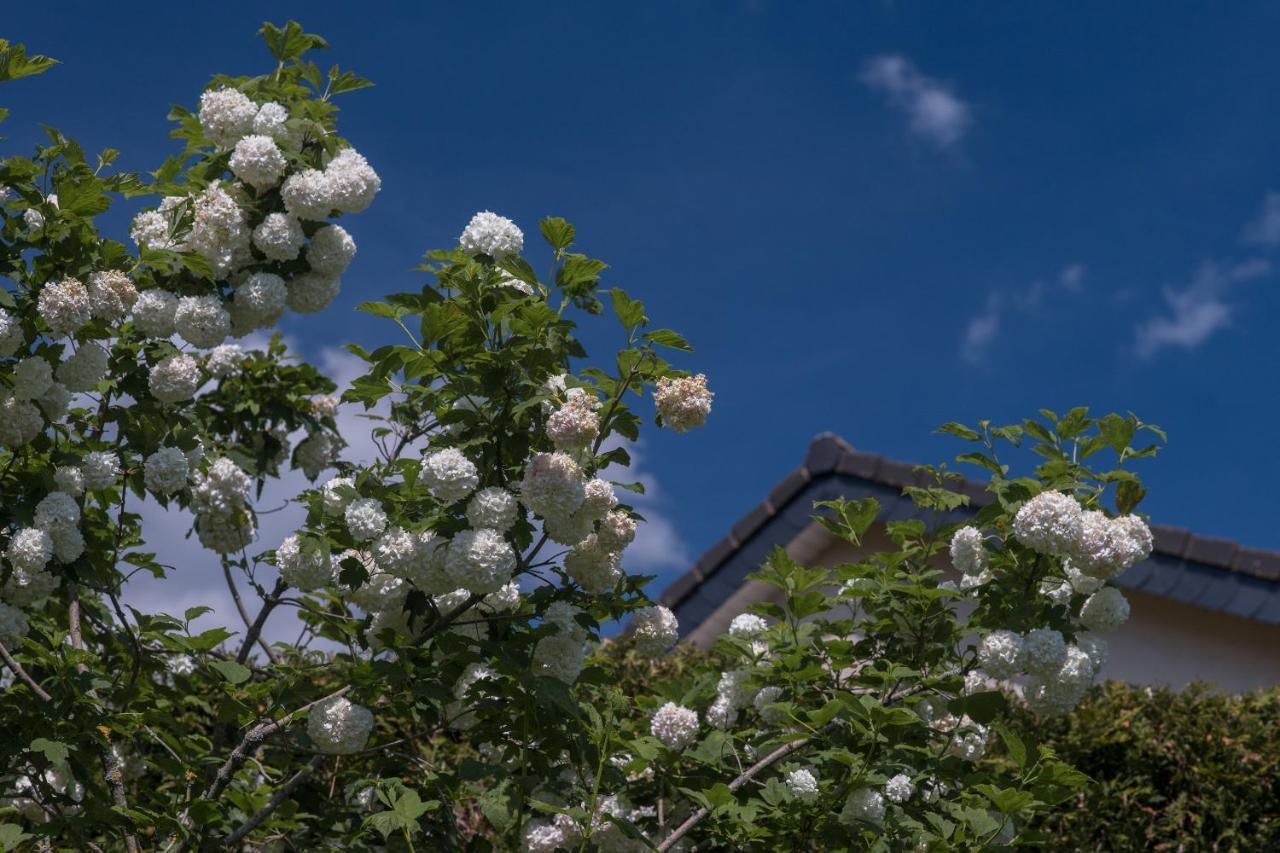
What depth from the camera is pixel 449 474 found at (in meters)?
3.68

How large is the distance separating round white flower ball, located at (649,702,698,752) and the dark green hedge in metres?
2.18

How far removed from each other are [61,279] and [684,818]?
106 inches

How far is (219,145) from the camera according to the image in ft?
15.2

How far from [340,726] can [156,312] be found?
1.45m

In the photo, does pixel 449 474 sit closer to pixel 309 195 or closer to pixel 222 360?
pixel 309 195

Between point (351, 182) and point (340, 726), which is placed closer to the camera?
point (340, 726)

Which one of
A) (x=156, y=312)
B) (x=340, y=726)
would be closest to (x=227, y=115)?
(x=156, y=312)

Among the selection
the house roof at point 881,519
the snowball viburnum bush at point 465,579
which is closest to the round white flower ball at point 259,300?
the snowball viburnum bush at point 465,579

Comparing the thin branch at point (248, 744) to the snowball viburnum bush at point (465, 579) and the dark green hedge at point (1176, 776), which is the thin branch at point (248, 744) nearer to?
the snowball viburnum bush at point (465, 579)

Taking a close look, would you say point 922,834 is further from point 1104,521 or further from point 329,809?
point 329,809

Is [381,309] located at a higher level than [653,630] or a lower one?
higher

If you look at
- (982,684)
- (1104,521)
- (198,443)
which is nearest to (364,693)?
(198,443)

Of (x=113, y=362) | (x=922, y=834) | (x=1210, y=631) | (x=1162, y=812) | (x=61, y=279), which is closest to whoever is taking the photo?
(x=922, y=834)

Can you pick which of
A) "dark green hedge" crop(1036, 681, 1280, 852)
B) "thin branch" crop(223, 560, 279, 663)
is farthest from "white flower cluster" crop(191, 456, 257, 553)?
"dark green hedge" crop(1036, 681, 1280, 852)
